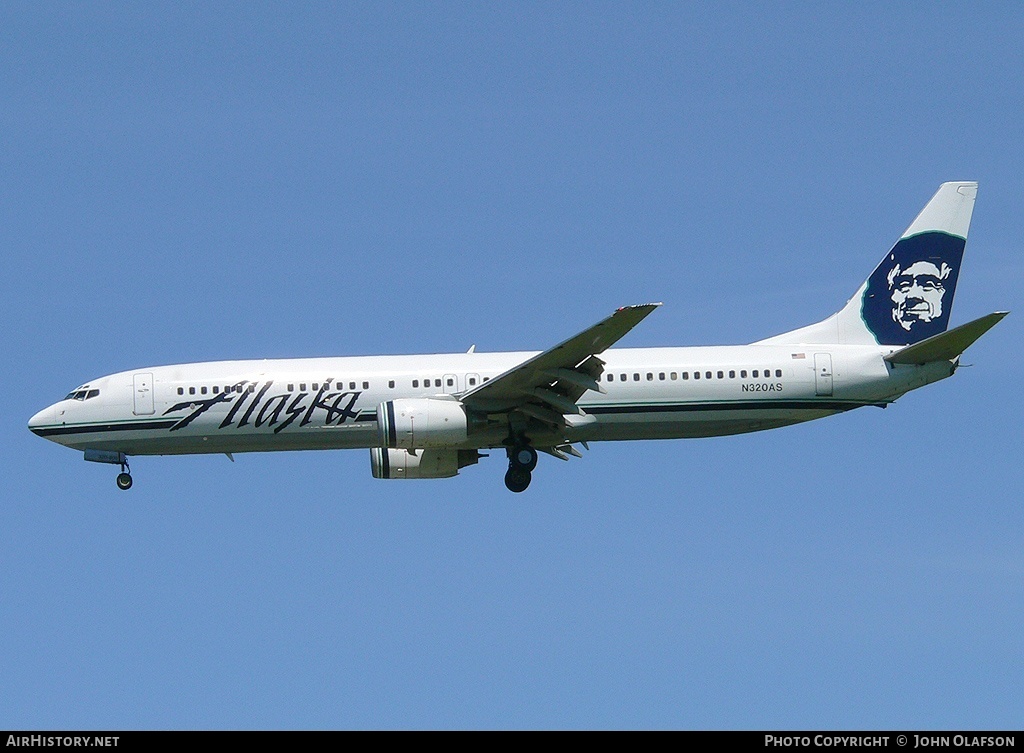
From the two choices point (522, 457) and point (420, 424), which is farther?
point (522, 457)

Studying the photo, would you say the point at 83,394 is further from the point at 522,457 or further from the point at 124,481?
the point at 522,457

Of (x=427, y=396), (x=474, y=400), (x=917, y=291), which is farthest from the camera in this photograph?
(x=917, y=291)

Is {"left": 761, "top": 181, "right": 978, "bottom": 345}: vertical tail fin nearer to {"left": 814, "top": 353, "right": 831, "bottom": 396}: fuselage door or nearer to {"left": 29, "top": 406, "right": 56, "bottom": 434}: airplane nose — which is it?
{"left": 814, "top": 353, "right": 831, "bottom": 396}: fuselage door

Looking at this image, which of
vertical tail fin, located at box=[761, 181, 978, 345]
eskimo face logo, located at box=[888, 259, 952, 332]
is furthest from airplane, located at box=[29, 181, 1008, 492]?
eskimo face logo, located at box=[888, 259, 952, 332]

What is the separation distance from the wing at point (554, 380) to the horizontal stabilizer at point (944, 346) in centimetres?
779

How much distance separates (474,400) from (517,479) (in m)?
2.47

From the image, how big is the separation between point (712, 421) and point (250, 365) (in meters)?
11.9

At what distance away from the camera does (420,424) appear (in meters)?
36.3

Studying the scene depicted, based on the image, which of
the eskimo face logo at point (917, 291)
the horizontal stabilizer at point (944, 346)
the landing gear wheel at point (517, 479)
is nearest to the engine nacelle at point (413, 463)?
the landing gear wheel at point (517, 479)

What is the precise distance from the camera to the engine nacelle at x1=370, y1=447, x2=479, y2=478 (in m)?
39.0

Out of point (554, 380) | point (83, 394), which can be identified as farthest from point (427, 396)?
point (83, 394)

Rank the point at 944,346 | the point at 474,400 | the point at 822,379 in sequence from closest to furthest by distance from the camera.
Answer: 1. the point at 474,400
2. the point at 944,346
3. the point at 822,379
